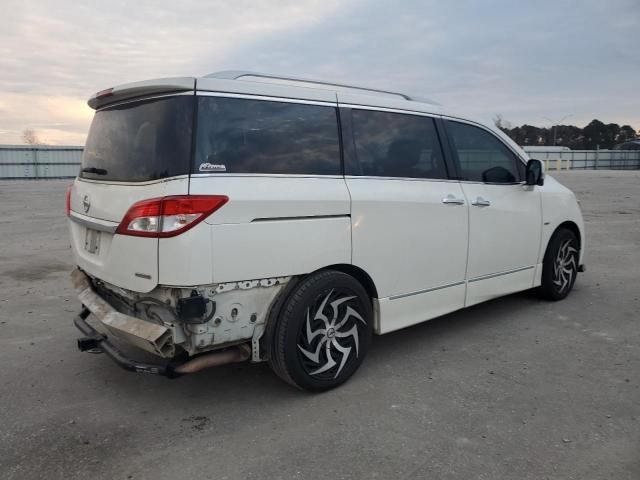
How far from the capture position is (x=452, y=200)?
420 centimetres

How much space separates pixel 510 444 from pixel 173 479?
1793mm

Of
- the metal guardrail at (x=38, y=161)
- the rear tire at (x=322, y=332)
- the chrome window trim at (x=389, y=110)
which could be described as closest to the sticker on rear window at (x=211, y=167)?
the rear tire at (x=322, y=332)

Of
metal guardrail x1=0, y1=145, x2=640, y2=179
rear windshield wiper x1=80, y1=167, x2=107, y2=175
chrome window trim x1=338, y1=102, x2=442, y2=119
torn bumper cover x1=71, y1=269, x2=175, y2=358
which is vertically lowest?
torn bumper cover x1=71, y1=269, x2=175, y2=358

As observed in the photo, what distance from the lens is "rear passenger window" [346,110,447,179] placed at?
146 inches

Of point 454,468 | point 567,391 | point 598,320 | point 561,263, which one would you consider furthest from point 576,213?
point 454,468

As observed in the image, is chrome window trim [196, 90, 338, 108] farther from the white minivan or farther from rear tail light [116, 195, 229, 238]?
rear tail light [116, 195, 229, 238]

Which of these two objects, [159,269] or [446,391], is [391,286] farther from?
[159,269]

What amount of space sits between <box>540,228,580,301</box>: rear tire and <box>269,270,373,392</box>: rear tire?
8.56ft

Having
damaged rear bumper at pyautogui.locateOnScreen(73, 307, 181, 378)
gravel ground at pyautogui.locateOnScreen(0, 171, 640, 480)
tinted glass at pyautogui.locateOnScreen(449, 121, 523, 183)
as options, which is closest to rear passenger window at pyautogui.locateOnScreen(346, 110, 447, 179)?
tinted glass at pyautogui.locateOnScreen(449, 121, 523, 183)

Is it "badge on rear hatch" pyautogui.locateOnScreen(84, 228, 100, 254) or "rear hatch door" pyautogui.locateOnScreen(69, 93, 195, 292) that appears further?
"badge on rear hatch" pyautogui.locateOnScreen(84, 228, 100, 254)

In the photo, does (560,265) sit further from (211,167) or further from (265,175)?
(211,167)

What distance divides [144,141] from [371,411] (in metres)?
2.16

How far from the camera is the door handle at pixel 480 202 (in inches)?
173

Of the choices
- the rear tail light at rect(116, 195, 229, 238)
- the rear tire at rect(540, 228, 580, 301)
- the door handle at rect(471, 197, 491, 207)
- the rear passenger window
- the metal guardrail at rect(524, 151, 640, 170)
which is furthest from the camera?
the metal guardrail at rect(524, 151, 640, 170)
